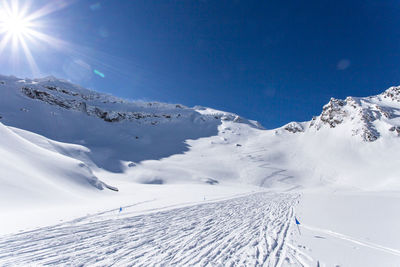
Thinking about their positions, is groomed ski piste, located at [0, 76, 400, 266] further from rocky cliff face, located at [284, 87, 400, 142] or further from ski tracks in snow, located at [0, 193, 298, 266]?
rocky cliff face, located at [284, 87, 400, 142]

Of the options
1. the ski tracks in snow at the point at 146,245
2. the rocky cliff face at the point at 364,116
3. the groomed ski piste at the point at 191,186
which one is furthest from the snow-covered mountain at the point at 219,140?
the ski tracks in snow at the point at 146,245

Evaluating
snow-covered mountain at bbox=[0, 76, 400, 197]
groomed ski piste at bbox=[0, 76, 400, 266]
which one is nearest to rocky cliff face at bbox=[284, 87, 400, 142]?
snow-covered mountain at bbox=[0, 76, 400, 197]

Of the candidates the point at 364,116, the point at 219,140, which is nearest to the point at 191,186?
the point at 219,140

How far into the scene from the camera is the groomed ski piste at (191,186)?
5.05 m

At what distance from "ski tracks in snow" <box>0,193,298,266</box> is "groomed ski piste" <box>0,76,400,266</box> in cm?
5

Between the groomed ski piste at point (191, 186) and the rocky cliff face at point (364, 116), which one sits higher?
the rocky cliff face at point (364, 116)

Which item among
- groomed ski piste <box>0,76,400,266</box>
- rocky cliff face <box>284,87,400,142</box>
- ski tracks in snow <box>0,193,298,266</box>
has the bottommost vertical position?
ski tracks in snow <box>0,193,298,266</box>

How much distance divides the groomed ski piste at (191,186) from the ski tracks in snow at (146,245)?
47mm

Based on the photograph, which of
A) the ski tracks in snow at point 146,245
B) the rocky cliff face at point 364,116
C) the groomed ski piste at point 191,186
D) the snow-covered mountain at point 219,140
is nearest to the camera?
the ski tracks in snow at point 146,245

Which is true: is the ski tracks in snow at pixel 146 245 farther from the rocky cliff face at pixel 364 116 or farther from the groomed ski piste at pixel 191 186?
the rocky cliff face at pixel 364 116

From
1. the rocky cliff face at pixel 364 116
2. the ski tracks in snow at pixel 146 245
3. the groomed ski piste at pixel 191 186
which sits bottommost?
the ski tracks in snow at pixel 146 245

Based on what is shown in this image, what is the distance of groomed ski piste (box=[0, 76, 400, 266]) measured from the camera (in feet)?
16.6

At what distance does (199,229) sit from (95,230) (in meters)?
3.67

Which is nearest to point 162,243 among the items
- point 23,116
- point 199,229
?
point 199,229
